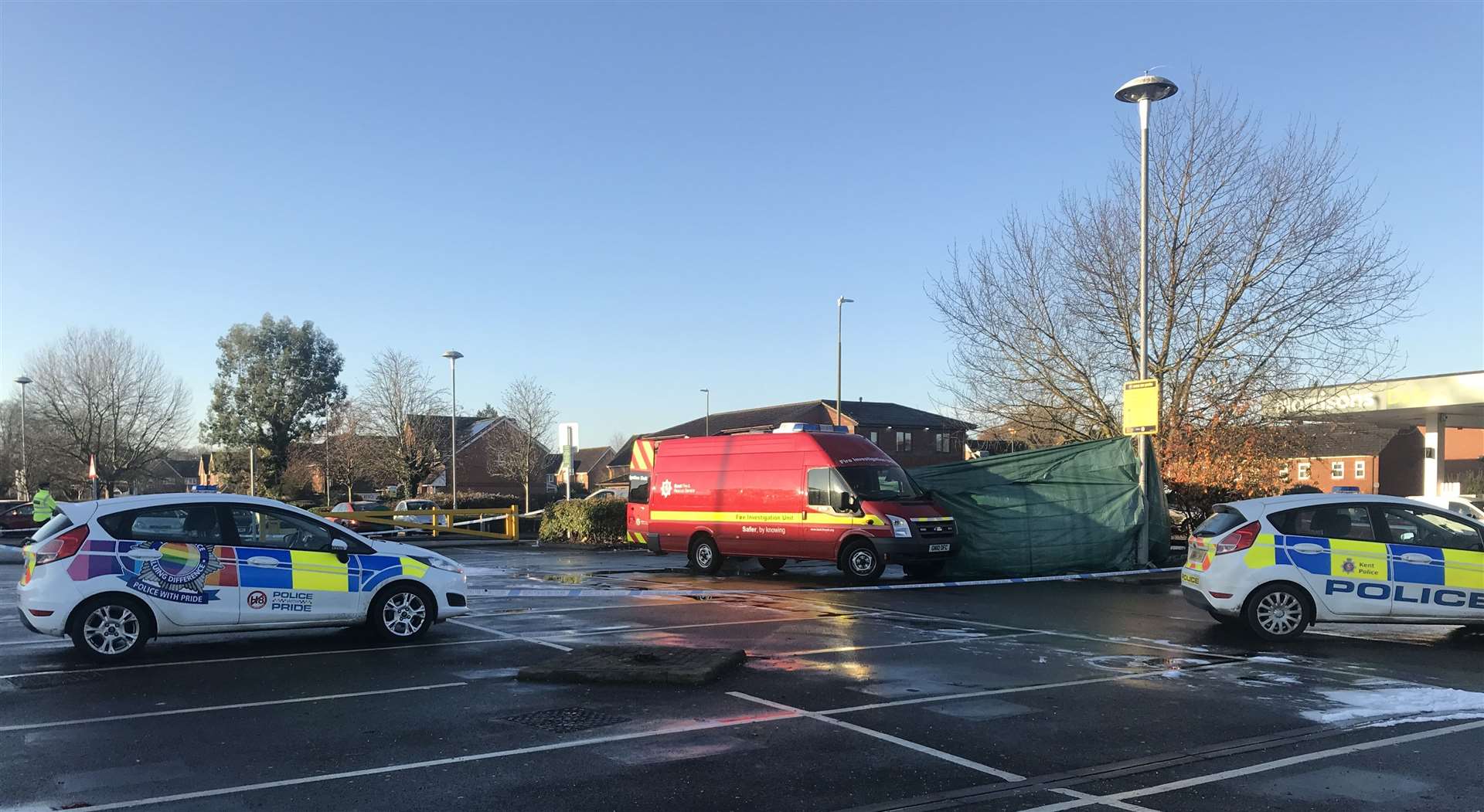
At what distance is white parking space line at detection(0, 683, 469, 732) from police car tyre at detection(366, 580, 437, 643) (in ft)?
7.61

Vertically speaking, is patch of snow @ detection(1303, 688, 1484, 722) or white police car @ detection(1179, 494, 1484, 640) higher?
white police car @ detection(1179, 494, 1484, 640)

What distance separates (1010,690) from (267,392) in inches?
2252

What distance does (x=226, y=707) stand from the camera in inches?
285

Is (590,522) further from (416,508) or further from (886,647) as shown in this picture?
(886,647)

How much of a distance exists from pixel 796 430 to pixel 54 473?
47.6 meters

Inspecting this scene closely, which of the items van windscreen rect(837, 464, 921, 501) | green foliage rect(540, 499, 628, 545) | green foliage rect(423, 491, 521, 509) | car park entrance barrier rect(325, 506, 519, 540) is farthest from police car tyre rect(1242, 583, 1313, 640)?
green foliage rect(423, 491, 521, 509)

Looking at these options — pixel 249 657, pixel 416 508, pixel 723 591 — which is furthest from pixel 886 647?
pixel 416 508

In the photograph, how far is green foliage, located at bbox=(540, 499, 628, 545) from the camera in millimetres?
27828

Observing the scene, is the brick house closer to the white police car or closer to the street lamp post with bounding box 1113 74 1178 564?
the street lamp post with bounding box 1113 74 1178 564

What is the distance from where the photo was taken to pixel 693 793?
518 cm

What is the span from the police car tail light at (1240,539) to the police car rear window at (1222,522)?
0.08 meters

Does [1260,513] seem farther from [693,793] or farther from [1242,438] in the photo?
[1242,438]

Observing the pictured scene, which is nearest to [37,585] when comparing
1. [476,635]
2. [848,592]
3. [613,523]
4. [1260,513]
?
[476,635]

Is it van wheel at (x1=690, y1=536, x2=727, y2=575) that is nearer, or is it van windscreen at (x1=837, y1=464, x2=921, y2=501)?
van windscreen at (x1=837, y1=464, x2=921, y2=501)
